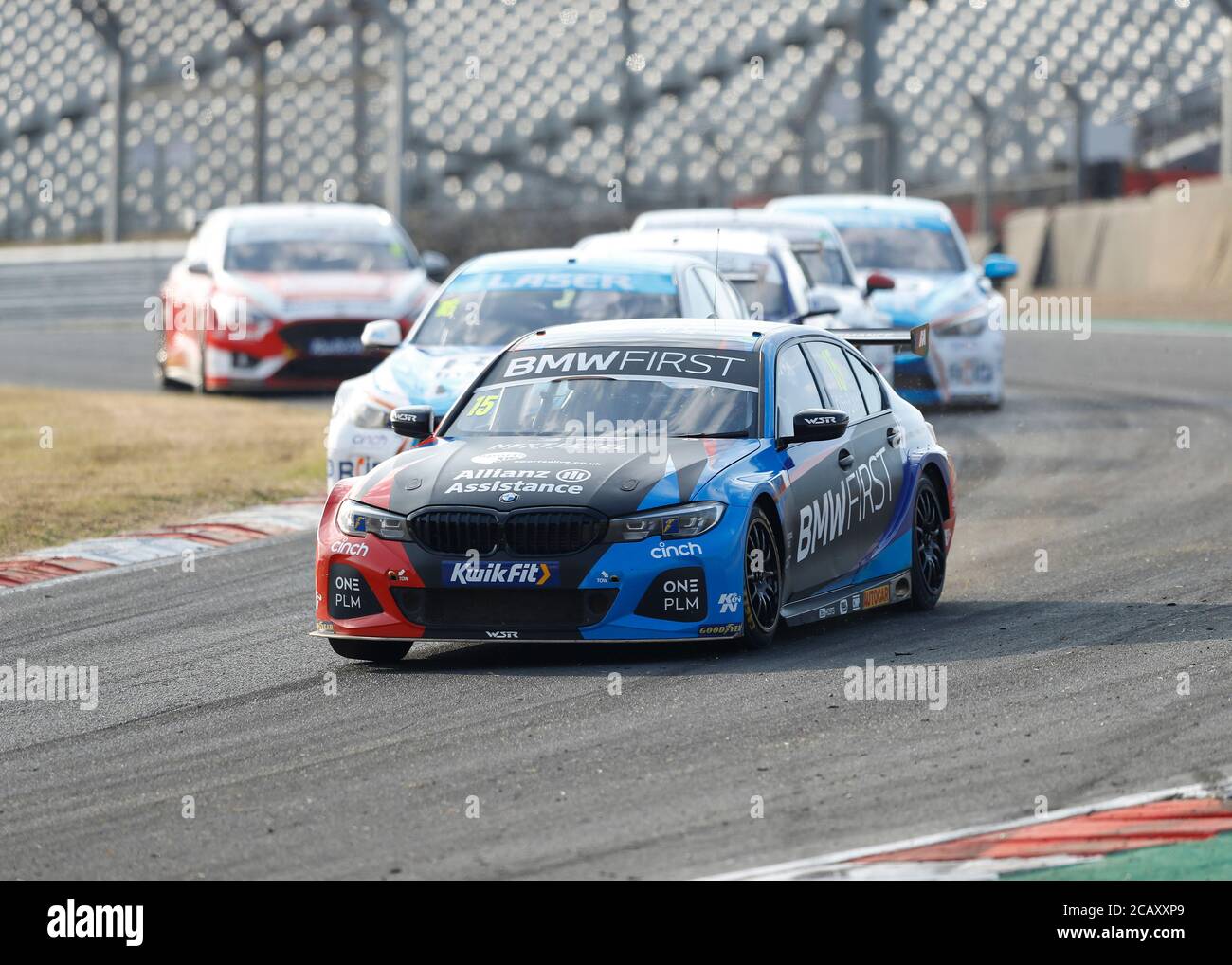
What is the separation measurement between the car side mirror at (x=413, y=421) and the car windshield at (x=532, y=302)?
363cm

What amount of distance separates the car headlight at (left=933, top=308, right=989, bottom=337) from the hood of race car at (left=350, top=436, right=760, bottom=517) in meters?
8.92

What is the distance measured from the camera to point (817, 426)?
8.70 metres

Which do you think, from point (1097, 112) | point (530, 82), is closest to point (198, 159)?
point (530, 82)

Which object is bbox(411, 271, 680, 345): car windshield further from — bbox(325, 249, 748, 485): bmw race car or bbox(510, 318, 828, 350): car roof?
bbox(510, 318, 828, 350): car roof

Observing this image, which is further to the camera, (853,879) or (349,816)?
(349,816)

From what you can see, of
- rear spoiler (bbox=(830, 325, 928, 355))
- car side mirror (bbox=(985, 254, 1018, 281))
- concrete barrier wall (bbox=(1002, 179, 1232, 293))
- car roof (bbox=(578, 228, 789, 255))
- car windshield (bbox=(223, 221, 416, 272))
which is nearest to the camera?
rear spoiler (bbox=(830, 325, 928, 355))

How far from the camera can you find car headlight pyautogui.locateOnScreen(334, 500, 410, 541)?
8242 mm

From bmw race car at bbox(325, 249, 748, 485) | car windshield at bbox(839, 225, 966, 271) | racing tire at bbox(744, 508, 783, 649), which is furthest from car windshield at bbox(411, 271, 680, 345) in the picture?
car windshield at bbox(839, 225, 966, 271)

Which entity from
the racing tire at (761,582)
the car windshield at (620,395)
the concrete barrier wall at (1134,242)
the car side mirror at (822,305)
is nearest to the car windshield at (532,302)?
the car side mirror at (822,305)

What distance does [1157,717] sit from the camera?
716 centimetres

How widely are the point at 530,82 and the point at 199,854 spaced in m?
27.8

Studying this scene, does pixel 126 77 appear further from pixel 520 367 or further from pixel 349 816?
pixel 349 816

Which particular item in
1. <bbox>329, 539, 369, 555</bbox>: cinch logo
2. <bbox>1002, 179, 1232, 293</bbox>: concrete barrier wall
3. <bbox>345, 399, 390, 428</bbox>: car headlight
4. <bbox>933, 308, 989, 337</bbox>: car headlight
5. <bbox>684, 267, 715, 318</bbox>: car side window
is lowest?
<bbox>1002, 179, 1232, 293</bbox>: concrete barrier wall
